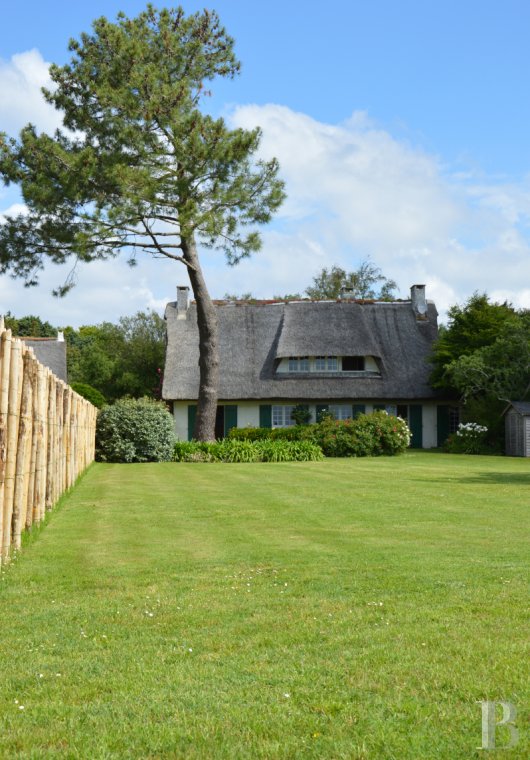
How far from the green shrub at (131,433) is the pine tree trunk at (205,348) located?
8.17ft

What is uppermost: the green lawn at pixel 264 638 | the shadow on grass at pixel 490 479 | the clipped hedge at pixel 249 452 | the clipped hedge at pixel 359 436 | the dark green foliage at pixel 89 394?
the dark green foliage at pixel 89 394

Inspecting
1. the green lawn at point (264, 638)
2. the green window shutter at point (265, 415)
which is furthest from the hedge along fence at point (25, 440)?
the green window shutter at point (265, 415)

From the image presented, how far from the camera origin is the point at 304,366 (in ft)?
127

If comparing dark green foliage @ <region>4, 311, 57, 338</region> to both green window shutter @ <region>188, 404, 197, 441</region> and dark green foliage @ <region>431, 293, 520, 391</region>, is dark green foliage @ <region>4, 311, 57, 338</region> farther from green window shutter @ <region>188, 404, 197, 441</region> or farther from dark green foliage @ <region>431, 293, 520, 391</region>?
dark green foliage @ <region>431, 293, 520, 391</region>

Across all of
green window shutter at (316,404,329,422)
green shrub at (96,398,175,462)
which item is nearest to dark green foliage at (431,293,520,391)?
green window shutter at (316,404,329,422)

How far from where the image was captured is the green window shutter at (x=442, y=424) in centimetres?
3909

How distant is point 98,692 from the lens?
4219 mm

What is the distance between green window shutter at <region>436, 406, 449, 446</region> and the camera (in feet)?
128

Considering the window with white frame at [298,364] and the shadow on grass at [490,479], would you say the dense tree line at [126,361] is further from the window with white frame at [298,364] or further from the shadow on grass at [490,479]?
the shadow on grass at [490,479]

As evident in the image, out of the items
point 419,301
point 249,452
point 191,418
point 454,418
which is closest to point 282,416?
point 191,418

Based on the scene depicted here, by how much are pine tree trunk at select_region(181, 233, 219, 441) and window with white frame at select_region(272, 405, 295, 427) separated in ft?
25.2

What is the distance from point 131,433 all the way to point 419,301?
19.6 metres

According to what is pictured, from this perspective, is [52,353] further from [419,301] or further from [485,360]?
A: [485,360]

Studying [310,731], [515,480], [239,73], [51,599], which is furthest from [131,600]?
[239,73]
